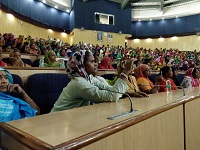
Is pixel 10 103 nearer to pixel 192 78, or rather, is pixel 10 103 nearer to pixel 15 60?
pixel 15 60

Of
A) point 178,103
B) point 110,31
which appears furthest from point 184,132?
point 110,31

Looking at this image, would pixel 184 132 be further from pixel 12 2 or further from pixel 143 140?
pixel 12 2

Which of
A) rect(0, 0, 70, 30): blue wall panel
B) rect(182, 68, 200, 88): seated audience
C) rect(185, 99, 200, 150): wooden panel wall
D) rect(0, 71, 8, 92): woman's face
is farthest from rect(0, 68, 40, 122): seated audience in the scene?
rect(0, 0, 70, 30): blue wall panel

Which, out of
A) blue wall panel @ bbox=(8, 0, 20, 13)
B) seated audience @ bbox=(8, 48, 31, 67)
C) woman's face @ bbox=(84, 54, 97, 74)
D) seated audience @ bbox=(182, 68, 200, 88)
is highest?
blue wall panel @ bbox=(8, 0, 20, 13)

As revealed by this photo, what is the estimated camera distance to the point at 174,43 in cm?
1555

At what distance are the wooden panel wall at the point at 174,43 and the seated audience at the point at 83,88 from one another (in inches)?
588

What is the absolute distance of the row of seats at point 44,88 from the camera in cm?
206

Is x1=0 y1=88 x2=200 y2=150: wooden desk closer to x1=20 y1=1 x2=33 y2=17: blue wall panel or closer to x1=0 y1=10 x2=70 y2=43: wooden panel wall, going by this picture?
x1=0 y1=10 x2=70 y2=43: wooden panel wall

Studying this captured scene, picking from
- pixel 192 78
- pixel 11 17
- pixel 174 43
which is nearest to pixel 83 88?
pixel 192 78

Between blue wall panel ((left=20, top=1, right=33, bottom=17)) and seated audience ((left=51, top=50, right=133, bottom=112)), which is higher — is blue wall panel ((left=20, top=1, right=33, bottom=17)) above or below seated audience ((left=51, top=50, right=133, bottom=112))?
above

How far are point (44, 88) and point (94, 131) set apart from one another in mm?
1573

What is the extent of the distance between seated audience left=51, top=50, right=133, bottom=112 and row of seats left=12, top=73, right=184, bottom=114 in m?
0.62

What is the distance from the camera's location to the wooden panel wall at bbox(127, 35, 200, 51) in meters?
14.7

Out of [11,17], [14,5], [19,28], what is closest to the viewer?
[11,17]
